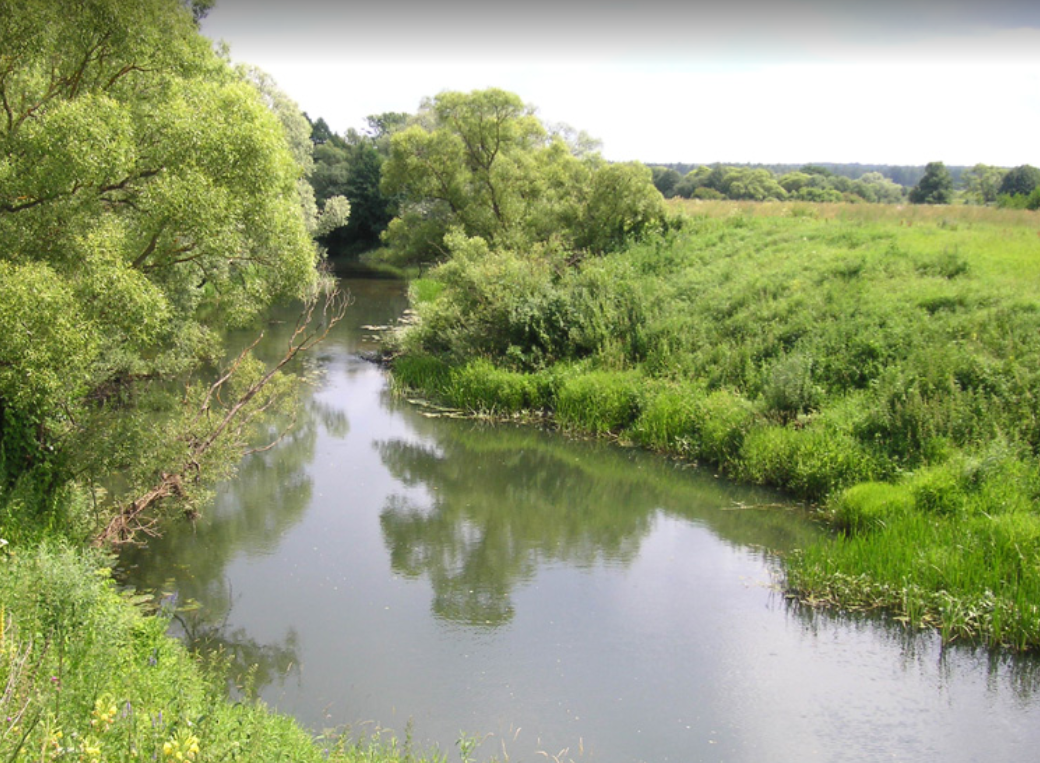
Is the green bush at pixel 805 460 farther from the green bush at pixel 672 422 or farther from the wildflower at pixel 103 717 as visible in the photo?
the wildflower at pixel 103 717

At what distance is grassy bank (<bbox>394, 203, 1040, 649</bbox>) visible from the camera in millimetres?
9516

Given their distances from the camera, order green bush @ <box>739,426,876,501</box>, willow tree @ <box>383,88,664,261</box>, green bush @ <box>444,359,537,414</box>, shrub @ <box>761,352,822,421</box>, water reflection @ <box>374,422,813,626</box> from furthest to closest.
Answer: willow tree @ <box>383,88,664,261</box> < green bush @ <box>444,359,537,414</box> < shrub @ <box>761,352,822,421</box> < green bush @ <box>739,426,876,501</box> < water reflection @ <box>374,422,813,626</box>

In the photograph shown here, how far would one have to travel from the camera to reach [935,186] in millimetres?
33875

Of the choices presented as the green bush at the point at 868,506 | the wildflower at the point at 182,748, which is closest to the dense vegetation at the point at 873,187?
the green bush at the point at 868,506

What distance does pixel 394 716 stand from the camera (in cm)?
732

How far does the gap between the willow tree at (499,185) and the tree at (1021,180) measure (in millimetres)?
17460

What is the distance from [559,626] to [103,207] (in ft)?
21.7

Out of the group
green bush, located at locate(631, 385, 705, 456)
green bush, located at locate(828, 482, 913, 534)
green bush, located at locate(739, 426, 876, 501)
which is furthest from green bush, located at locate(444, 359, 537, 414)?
green bush, located at locate(828, 482, 913, 534)

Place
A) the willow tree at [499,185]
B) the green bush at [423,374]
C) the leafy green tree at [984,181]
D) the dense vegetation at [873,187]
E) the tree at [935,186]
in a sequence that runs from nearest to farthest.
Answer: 1. the green bush at [423,374]
2. the willow tree at [499,185]
3. the dense vegetation at [873,187]
4. the tree at [935,186]
5. the leafy green tree at [984,181]

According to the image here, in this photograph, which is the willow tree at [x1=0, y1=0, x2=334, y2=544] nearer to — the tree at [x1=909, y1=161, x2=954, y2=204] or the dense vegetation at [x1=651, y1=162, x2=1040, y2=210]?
the dense vegetation at [x1=651, y1=162, x2=1040, y2=210]

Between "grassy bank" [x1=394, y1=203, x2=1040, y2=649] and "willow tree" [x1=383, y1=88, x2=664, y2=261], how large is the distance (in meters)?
1.67

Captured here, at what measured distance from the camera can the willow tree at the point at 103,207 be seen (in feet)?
26.3

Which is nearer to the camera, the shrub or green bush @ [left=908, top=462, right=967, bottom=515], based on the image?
green bush @ [left=908, top=462, right=967, bottom=515]

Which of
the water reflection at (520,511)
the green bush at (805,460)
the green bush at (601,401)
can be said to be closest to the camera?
the water reflection at (520,511)
